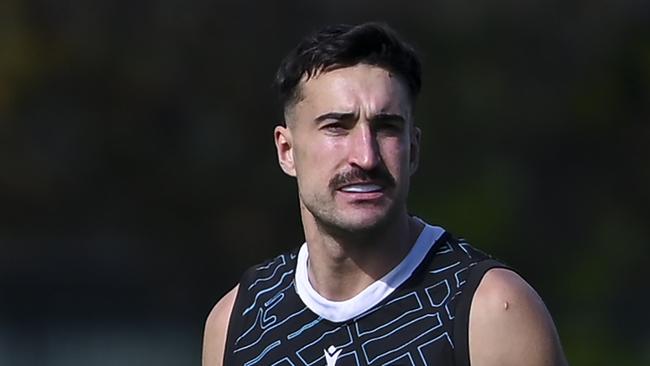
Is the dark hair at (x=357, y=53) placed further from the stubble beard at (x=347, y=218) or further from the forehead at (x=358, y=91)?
the stubble beard at (x=347, y=218)

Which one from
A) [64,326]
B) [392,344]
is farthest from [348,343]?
[64,326]

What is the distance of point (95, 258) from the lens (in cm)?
877

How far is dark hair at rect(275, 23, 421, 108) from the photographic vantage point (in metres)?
3.18

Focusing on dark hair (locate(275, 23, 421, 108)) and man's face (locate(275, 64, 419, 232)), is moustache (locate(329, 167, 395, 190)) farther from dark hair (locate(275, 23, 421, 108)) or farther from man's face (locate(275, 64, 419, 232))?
dark hair (locate(275, 23, 421, 108))

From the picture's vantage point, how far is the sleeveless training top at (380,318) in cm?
310

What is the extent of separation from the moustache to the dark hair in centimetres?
20

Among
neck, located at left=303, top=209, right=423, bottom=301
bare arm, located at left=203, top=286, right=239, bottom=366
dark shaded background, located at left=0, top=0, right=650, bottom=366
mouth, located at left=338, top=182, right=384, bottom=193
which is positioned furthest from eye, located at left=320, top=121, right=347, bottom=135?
dark shaded background, located at left=0, top=0, right=650, bottom=366

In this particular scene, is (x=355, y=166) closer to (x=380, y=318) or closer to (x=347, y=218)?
(x=347, y=218)

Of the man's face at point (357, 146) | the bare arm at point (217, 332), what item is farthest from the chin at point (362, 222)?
the bare arm at point (217, 332)

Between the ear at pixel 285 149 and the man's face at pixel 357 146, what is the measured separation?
131mm

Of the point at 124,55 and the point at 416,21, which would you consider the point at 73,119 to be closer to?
the point at 124,55

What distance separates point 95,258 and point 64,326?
0.44 m

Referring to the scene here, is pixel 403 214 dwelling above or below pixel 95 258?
above

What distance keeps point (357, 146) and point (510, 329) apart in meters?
0.48
